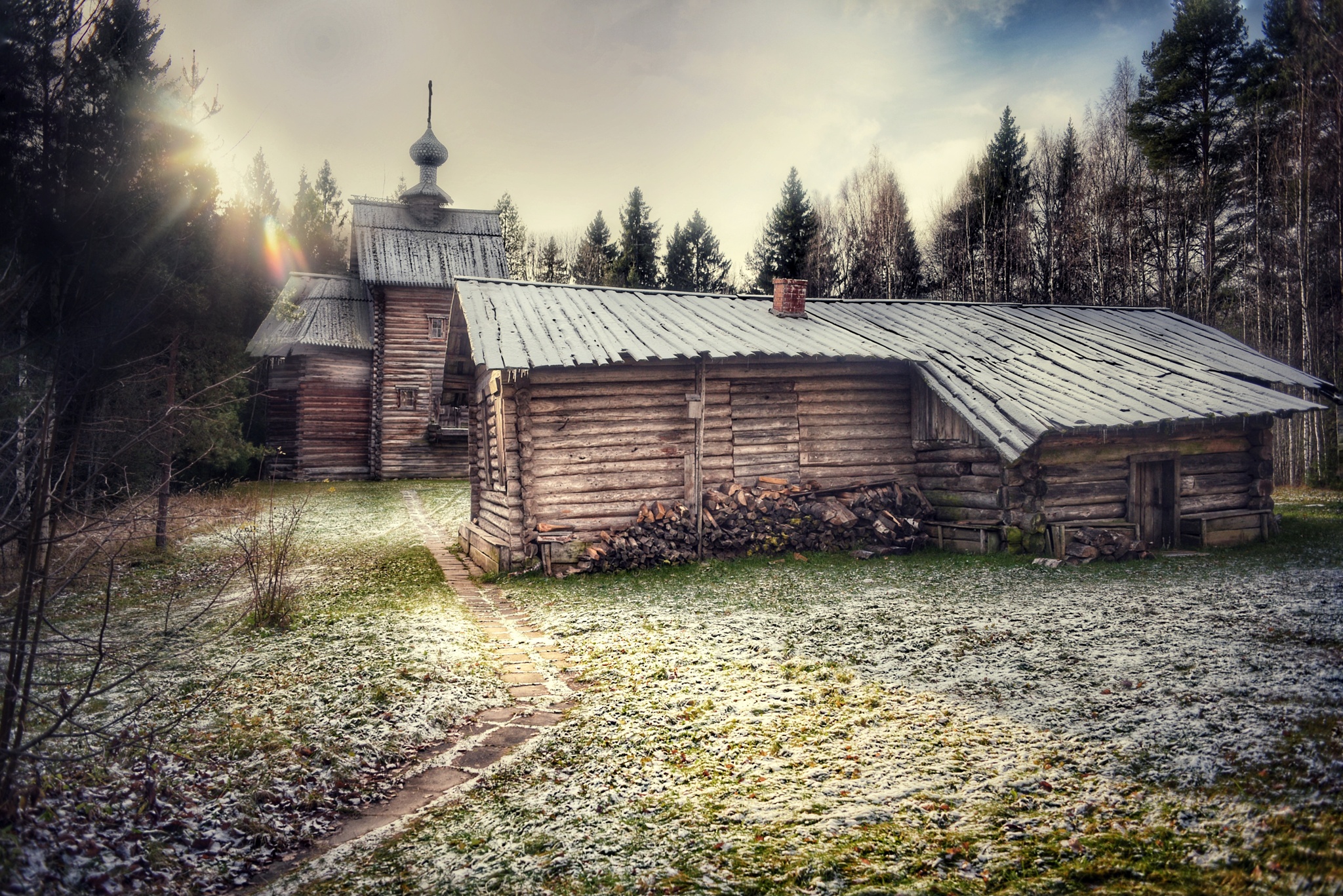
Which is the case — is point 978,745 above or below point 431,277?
below

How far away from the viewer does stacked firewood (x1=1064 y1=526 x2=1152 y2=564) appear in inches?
456

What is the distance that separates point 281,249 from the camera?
5116 centimetres

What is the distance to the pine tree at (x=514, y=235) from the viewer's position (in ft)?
162

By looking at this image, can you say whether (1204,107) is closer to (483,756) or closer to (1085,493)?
(1085,493)

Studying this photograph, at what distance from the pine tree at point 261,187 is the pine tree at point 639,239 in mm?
31504

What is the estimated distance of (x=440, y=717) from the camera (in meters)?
5.97

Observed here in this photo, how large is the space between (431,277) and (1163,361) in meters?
24.9

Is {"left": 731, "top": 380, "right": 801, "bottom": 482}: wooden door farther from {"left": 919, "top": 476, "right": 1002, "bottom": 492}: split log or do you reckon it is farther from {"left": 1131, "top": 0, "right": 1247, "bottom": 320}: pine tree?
{"left": 1131, "top": 0, "right": 1247, "bottom": 320}: pine tree

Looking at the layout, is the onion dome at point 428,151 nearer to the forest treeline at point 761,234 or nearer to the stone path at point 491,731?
the forest treeline at point 761,234

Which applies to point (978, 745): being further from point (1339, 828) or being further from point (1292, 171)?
point (1292, 171)

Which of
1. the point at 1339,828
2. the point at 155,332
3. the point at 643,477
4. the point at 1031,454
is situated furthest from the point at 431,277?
the point at 1339,828

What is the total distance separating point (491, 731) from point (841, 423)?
32.8ft

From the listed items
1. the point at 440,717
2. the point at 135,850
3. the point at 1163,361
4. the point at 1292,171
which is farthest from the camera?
the point at 1292,171

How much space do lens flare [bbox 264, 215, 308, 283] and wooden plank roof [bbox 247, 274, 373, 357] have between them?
59.4 ft
